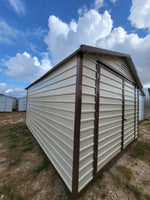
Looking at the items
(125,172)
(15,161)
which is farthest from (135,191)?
(15,161)

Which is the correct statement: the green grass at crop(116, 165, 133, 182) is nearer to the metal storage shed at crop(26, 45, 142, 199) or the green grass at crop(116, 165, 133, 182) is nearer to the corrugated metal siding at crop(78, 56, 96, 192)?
the metal storage shed at crop(26, 45, 142, 199)

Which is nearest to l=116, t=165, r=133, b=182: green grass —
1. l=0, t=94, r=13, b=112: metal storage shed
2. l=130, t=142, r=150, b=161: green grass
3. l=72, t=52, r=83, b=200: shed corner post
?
l=130, t=142, r=150, b=161: green grass

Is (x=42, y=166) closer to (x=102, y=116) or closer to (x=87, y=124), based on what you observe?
(x=87, y=124)

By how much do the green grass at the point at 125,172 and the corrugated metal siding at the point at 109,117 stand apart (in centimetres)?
30

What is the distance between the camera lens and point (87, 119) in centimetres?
142

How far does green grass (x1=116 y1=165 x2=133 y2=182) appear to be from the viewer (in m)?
1.75

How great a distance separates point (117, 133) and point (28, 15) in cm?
722

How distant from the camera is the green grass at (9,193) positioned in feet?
4.32

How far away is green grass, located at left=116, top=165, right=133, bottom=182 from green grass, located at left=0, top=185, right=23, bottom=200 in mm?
2150

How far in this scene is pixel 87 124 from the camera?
1426 millimetres

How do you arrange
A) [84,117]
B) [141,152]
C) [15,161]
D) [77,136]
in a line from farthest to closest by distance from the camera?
[141,152]
[15,161]
[84,117]
[77,136]

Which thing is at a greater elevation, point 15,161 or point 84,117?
point 84,117

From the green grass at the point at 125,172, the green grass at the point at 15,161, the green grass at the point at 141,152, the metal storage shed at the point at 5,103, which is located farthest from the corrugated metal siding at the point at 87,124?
the metal storage shed at the point at 5,103

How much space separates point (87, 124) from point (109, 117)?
0.85 metres
